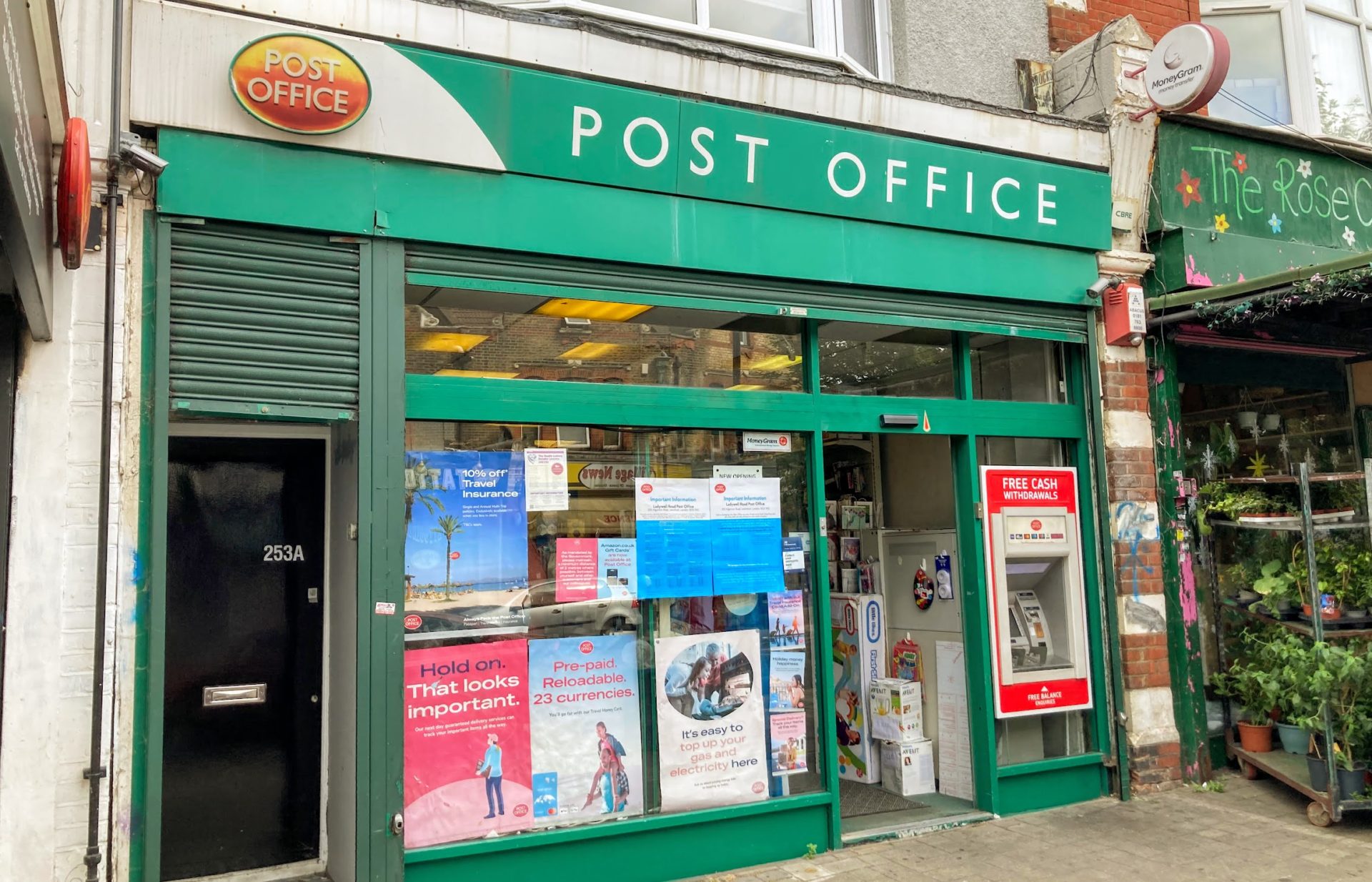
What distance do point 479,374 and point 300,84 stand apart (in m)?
1.60

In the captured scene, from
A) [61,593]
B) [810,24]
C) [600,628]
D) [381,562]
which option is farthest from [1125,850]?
[61,593]

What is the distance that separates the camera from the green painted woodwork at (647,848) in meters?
4.80

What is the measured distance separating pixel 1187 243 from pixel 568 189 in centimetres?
460

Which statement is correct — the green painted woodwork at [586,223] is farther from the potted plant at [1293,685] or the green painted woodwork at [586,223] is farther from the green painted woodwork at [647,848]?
the green painted woodwork at [647,848]

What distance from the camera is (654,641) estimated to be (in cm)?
554

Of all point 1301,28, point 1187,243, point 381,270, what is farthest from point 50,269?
point 1301,28

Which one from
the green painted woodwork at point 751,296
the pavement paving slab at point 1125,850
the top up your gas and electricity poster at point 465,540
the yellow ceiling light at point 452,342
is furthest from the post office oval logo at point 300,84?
the pavement paving slab at point 1125,850

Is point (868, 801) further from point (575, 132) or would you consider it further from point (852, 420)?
point (575, 132)

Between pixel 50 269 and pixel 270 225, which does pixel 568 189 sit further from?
pixel 50 269

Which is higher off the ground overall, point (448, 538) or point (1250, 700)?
point (448, 538)

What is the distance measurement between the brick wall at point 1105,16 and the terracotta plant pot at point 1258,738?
16.9ft

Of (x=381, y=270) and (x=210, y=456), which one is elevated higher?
(x=381, y=270)

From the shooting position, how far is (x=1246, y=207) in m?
7.46

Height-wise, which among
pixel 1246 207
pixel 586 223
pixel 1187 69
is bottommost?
pixel 586 223
